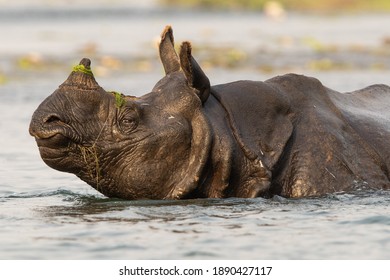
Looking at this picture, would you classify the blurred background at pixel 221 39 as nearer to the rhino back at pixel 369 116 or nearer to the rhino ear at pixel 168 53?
the rhino back at pixel 369 116

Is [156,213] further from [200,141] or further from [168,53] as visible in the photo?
[168,53]

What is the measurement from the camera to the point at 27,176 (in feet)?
40.7

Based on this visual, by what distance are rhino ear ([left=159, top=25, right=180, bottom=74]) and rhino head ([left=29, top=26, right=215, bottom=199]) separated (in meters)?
0.48

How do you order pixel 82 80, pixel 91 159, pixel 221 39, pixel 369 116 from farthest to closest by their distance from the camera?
pixel 221 39 → pixel 369 116 → pixel 91 159 → pixel 82 80

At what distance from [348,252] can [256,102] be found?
1.98m

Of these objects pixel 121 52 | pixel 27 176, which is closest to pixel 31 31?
pixel 121 52

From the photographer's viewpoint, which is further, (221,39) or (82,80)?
(221,39)

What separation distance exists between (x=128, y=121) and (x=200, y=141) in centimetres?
65

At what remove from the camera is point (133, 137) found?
30.5ft

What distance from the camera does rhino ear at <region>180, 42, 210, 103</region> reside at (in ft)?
29.8

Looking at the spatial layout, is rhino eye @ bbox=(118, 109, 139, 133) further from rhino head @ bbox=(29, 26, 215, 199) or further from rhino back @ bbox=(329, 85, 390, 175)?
rhino back @ bbox=(329, 85, 390, 175)

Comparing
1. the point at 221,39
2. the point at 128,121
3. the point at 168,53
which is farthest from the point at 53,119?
the point at 221,39

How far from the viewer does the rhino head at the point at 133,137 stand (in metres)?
9.09

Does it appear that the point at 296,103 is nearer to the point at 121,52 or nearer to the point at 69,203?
the point at 69,203
